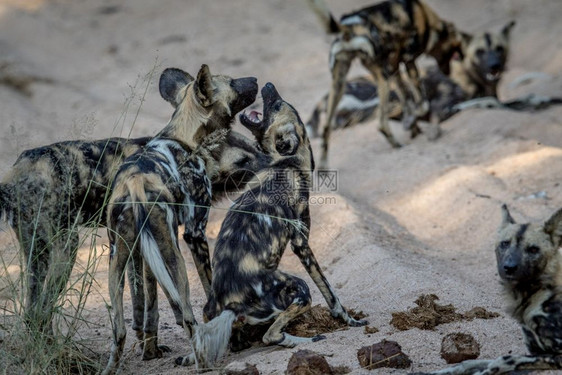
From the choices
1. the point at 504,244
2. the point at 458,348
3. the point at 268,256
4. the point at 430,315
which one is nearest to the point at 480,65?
the point at 430,315

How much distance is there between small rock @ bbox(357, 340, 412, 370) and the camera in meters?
3.08

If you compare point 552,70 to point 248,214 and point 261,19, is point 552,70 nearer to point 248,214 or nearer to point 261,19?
point 261,19

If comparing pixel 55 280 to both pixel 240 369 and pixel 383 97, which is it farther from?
pixel 383 97

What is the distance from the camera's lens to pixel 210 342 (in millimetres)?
3271

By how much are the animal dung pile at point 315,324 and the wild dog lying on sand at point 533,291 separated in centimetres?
82

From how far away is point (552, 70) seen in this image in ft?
29.9

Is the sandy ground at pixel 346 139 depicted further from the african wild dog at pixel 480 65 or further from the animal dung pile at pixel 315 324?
the african wild dog at pixel 480 65

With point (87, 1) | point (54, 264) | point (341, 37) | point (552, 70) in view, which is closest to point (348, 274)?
point (54, 264)

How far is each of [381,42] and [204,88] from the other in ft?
10.2

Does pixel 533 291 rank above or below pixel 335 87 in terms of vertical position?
below

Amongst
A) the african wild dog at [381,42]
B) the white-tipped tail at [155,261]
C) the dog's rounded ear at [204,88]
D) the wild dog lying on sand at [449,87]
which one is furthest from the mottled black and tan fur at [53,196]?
the wild dog lying on sand at [449,87]

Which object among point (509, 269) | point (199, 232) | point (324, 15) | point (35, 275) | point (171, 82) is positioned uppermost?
point (324, 15)

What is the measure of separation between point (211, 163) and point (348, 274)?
1.05 meters

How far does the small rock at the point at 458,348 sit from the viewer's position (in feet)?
10.2
